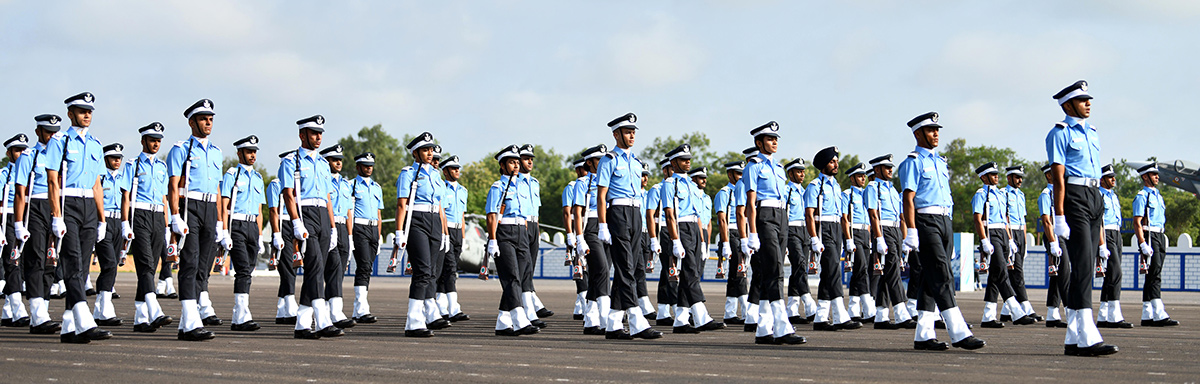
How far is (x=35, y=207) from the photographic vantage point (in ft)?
39.5

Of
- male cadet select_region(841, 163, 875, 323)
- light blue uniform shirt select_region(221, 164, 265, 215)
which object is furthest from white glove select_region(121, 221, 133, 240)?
male cadet select_region(841, 163, 875, 323)

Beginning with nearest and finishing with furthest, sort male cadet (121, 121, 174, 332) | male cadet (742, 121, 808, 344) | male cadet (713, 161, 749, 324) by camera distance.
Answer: male cadet (742, 121, 808, 344)
male cadet (121, 121, 174, 332)
male cadet (713, 161, 749, 324)

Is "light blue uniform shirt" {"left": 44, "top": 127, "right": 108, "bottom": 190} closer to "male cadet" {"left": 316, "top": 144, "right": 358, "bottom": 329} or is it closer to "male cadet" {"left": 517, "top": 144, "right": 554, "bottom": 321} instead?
"male cadet" {"left": 316, "top": 144, "right": 358, "bottom": 329}

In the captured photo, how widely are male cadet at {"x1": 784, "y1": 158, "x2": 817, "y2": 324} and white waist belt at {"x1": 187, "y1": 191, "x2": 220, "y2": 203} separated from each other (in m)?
6.12

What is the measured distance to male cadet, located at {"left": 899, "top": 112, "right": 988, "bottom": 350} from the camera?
11.4 meters

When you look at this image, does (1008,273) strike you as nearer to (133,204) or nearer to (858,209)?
(858,209)

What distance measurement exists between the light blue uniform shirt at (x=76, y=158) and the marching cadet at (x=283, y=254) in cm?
190

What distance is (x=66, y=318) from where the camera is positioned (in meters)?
11.8

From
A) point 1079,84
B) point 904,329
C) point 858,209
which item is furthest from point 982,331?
point 1079,84

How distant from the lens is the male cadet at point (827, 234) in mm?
14688

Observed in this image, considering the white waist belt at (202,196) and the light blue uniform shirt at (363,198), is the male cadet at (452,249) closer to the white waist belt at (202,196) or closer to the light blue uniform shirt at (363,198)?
the light blue uniform shirt at (363,198)

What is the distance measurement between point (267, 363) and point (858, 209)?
8744mm

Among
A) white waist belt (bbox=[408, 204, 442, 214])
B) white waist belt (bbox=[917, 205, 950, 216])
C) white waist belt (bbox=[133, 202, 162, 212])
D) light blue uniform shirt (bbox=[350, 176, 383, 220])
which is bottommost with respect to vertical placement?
white waist belt (bbox=[133, 202, 162, 212])

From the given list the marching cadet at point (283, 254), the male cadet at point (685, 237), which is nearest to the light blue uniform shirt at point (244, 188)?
the marching cadet at point (283, 254)
